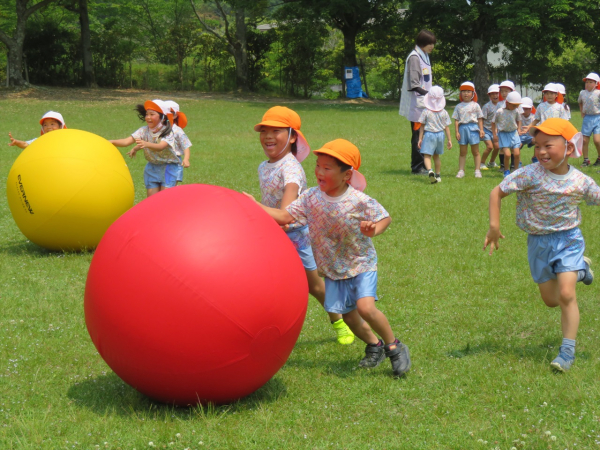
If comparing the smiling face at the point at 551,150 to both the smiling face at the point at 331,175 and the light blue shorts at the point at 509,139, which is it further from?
the light blue shorts at the point at 509,139

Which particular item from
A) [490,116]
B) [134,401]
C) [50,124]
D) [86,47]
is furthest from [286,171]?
[86,47]

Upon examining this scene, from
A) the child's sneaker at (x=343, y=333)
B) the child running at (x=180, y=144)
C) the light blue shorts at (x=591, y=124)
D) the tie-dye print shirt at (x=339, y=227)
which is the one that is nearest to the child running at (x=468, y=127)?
the light blue shorts at (x=591, y=124)

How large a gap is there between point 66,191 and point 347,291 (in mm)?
4908

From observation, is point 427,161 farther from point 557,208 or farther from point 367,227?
point 367,227

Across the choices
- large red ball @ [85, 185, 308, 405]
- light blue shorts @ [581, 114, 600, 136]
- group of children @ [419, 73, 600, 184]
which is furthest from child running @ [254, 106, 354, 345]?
light blue shorts @ [581, 114, 600, 136]

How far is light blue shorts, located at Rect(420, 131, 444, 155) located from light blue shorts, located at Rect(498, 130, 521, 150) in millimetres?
1853

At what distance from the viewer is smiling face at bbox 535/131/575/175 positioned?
5.79m

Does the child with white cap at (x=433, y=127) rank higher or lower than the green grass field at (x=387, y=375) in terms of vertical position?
higher

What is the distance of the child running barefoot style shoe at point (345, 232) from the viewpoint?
217 inches

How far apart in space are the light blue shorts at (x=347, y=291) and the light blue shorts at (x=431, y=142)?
31.7 feet

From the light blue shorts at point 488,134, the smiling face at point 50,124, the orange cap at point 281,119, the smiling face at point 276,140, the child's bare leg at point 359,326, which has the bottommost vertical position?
the child's bare leg at point 359,326

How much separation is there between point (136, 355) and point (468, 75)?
42282mm

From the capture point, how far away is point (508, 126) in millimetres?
15836

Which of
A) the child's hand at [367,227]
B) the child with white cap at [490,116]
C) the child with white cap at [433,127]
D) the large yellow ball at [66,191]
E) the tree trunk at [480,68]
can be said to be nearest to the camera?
the child's hand at [367,227]
